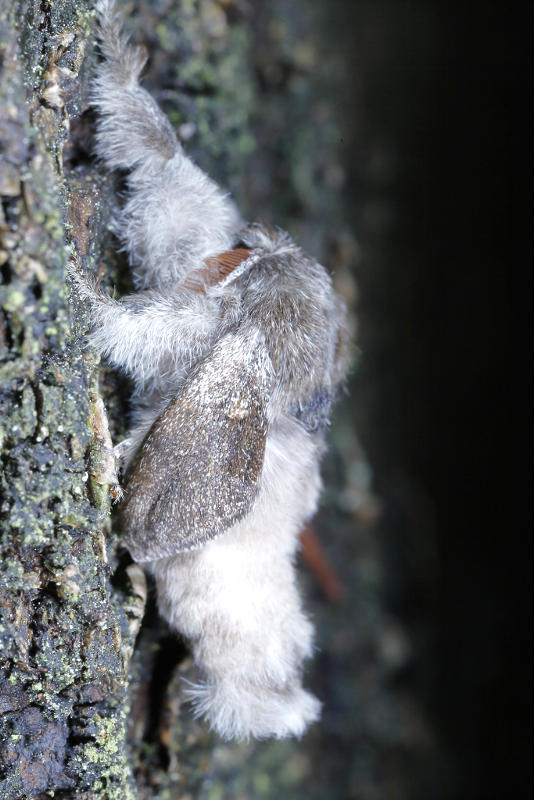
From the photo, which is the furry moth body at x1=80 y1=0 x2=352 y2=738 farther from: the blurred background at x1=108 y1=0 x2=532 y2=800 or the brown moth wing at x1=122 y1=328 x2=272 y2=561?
the blurred background at x1=108 y1=0 x2=532 y2=800

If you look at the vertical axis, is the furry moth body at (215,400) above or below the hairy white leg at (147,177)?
below

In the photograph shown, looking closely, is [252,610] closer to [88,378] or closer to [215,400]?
[215,400]

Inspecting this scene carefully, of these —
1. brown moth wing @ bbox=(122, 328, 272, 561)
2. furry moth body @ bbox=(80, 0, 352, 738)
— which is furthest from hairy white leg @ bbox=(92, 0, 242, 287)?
brown moth wing @ bbox=(122, 328, 272, 561)

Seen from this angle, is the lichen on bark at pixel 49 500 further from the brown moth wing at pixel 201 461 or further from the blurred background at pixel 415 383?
the blurred background at pixel 415 383

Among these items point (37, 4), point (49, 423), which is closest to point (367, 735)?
point (49, 423)

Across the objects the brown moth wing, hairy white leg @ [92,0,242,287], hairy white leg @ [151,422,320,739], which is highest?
hairy white leg @ [92,0,242,287]

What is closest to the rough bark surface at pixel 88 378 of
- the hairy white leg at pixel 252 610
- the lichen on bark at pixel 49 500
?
the lichen on bark at pixel 49 500
